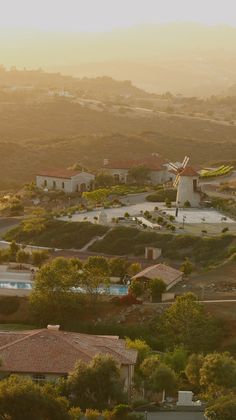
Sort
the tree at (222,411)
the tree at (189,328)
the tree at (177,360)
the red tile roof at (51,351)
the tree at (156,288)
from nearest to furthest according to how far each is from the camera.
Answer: the tree at (222,411) < the red tile roof at (51,351) < the tree at (177,360) < the tree at (189,328) < the tree at (156,288)

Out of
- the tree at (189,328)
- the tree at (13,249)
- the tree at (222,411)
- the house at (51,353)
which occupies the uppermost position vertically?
the tree at (222,411)

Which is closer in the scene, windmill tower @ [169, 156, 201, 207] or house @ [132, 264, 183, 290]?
house @ [132, 264, 183, 290]

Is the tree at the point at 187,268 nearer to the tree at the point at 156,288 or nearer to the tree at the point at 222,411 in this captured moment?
the tree at the point at 156,288

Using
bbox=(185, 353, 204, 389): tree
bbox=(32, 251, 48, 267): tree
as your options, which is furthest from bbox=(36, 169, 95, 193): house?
bbox=(185, 353, 204, 389): tree

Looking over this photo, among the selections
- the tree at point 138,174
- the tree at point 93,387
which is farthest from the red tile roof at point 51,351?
the tree at point 138,174

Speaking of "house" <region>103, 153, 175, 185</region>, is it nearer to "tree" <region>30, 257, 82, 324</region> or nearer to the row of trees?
"tree" <region>30, 257, 82, 324</region>

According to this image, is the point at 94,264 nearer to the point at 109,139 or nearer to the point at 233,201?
the point at 233,201

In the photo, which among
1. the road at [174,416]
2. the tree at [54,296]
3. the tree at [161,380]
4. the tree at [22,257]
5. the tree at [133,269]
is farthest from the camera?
the tree at [22,257]

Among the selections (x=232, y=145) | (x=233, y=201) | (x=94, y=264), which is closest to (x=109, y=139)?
(x=232, y=145)
